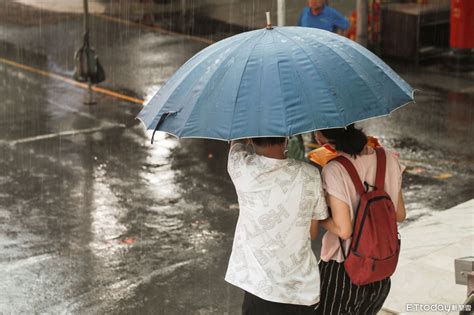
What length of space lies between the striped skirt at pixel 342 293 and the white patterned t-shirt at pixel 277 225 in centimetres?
25

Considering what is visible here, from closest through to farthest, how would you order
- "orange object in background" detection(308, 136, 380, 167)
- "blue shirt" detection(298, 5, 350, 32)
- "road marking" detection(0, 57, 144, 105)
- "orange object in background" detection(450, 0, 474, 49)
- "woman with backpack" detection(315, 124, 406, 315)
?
1. "woman with backpack" detection(315, 124, 406, 315)
2. "orange object in background" detection(308, 136, 380, 167)
3. "blue shirt" detection(298, 5, 350, 32)
4. "road marking" detection(0, 57, 144, 105)
5. "orange object in background" detection(450, 0, 474, 49)

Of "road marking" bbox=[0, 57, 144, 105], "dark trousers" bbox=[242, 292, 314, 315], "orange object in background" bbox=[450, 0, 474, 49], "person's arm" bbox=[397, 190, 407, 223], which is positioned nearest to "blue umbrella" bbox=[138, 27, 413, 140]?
"person's arm" bbox=[397, 190, 407, 223]

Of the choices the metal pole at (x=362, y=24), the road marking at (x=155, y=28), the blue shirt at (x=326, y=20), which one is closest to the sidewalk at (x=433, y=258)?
the blue shirt at (x=326, y=20)

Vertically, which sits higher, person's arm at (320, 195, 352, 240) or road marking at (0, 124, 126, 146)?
person's arm at (320, 195, 352, 240)

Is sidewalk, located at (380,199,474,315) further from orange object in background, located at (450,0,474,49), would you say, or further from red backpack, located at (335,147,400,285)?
orange object in background, located at (450,0,474,49)

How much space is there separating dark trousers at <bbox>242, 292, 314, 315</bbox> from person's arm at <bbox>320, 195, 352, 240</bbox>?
385 mm

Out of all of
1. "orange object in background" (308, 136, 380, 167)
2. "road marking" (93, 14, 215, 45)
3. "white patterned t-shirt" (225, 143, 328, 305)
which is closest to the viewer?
"white patterned t-shirt" (225, 143, 328, 305)

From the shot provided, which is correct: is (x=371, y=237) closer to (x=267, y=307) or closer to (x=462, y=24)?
(x=267, y=307)

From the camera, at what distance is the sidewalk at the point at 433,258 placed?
20.9ft

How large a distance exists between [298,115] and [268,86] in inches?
7.9

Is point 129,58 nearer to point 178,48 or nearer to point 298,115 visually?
point 178,48

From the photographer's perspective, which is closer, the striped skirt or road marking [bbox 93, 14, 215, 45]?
the striped skirt

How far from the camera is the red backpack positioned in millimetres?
4312

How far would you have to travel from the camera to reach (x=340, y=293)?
450 cm
